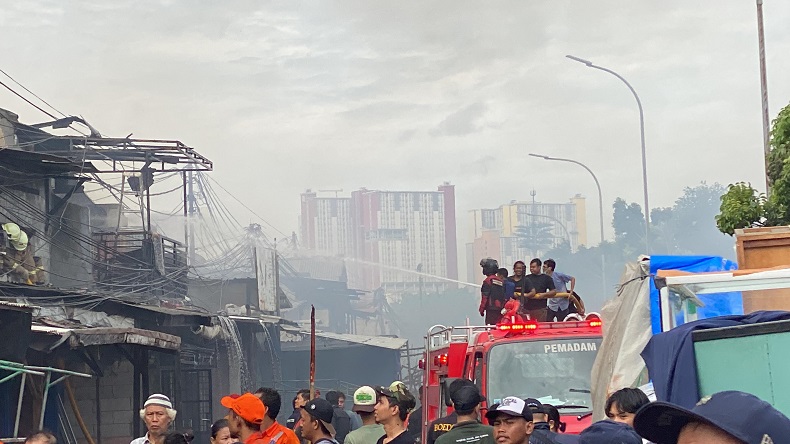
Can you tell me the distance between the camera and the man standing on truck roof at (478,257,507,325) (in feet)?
43.8

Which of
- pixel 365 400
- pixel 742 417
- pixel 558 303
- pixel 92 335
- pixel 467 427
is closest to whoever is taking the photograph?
pixel 742 417

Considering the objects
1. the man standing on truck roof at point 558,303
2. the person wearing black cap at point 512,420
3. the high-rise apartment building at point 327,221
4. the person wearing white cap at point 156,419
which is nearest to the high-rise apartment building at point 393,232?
the high-rise apartment building at point 327,221

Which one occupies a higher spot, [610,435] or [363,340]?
[610,435]

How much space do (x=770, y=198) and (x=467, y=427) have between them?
7611 mm

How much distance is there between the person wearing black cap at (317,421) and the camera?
23.2 ft

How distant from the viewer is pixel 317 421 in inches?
280

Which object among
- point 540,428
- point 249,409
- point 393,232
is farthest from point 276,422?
point 393,232

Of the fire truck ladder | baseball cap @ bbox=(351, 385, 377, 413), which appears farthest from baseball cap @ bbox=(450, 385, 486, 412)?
the fire truck ladder

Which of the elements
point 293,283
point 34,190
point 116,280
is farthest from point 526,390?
point 293,283

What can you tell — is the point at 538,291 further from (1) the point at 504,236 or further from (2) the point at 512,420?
(1) the point at 504,236

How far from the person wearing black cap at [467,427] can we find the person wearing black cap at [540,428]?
0.90ft

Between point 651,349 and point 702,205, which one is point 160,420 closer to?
point 651,349

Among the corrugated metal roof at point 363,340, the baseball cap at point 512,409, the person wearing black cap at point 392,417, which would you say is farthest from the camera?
the corrugated metal roof at point 363,340

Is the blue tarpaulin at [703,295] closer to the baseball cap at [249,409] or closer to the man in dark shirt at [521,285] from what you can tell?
the baseball cap at [249,409]
